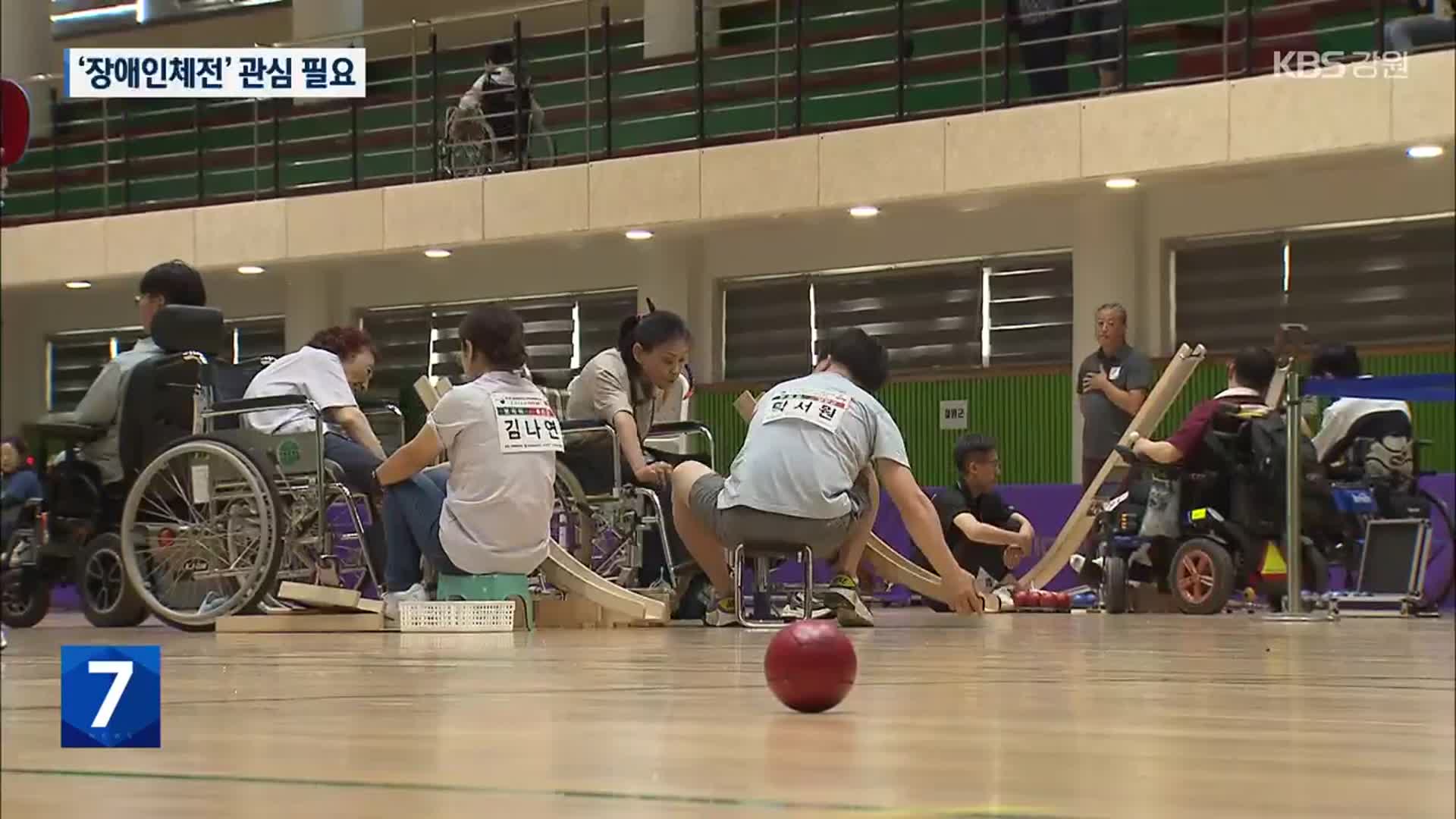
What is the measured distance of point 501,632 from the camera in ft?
15.6

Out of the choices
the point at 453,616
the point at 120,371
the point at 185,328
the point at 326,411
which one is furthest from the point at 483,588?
the point at 185,328

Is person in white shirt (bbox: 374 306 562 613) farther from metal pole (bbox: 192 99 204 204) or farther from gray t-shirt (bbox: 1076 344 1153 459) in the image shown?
gray t-shirt (bbox: 1076 344 1153 459)

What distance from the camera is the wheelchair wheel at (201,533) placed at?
16.1ft

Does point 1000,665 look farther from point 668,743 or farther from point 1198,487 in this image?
point 1198,487

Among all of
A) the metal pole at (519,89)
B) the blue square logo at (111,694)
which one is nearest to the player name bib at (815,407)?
the metal pole at (519,89)

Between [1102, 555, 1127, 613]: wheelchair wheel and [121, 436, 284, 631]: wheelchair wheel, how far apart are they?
3079 millimetres

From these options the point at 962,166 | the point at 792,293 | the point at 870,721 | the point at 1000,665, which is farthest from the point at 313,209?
the point at 870,721

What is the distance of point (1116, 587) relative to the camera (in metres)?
7.04

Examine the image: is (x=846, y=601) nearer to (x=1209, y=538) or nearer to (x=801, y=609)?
(x=801, y=609)

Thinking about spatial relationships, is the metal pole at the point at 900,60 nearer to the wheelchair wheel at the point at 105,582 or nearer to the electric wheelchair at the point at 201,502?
the electric wheelchair at the point at 201,502

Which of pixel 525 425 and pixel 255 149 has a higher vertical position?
pixel 255 149

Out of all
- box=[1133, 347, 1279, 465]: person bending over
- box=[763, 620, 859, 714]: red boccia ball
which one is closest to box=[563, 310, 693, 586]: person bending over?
box=[1133, 347, 1279, 465]: person bending over

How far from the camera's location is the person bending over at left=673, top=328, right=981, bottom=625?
15.3ft
